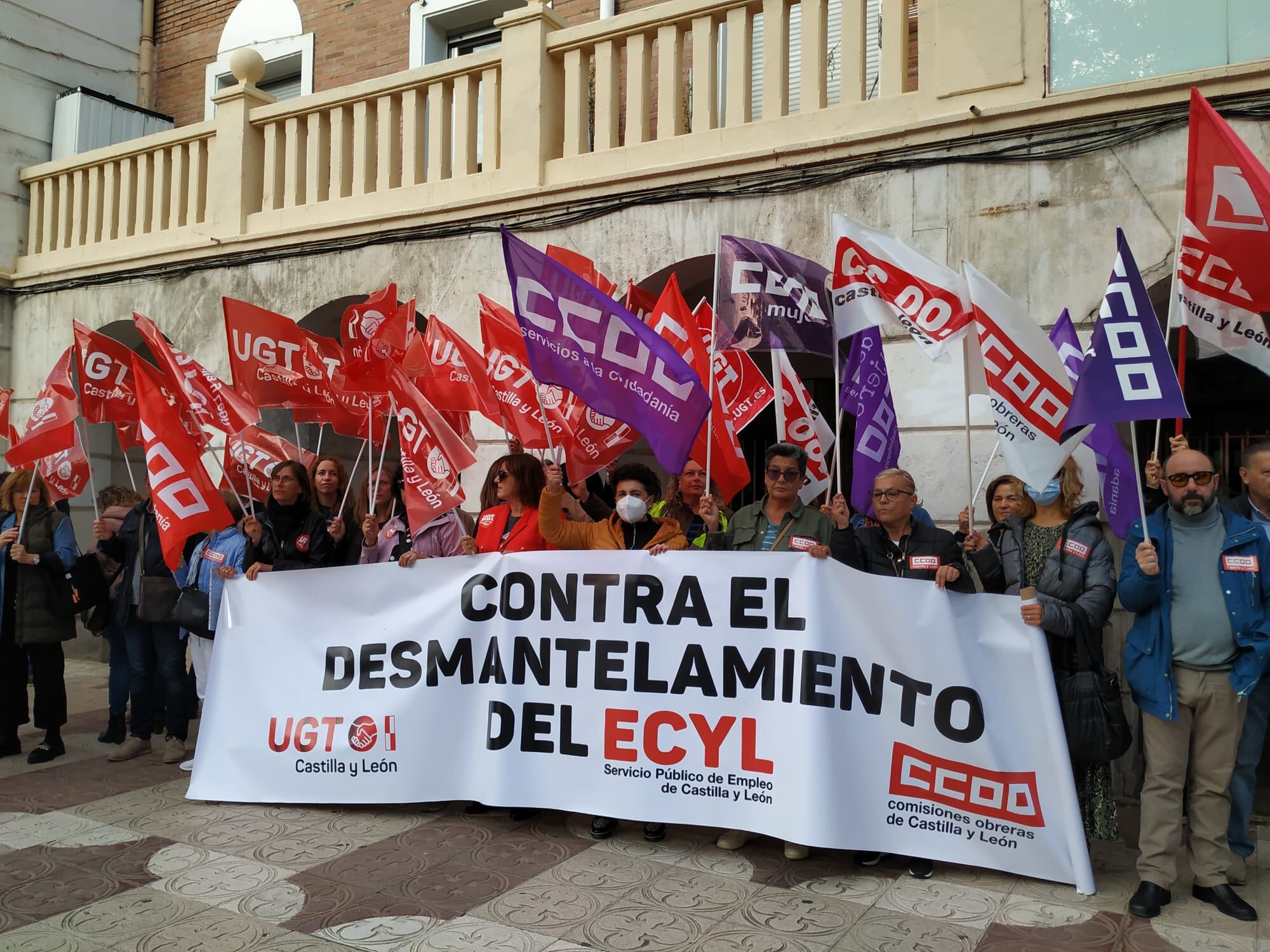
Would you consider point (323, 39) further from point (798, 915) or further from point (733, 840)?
point (798, 915)

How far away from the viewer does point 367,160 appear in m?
9.52

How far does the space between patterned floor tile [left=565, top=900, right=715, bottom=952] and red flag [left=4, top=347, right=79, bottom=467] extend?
15.9 feet

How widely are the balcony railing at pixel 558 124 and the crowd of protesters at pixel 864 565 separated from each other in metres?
2.48

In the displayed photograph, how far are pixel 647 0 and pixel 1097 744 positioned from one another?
8.13 m

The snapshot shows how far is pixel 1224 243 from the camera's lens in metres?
4.46

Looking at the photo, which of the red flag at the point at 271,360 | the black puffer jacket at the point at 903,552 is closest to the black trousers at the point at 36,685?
the red flag at the point at 271,360

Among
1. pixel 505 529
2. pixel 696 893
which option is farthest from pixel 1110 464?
pixel 505 529

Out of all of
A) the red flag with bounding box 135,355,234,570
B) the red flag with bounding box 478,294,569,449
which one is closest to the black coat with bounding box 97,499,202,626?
the red flag with bounding box 135,355,234,570

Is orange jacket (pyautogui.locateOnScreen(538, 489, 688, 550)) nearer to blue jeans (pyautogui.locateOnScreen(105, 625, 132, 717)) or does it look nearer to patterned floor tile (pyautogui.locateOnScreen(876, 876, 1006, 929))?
patterned floor tile (pyautogui.locateOnScreen(876, 876, 1006, 929))

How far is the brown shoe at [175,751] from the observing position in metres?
6.49

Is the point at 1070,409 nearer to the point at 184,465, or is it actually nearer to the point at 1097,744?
the point at 1097,744

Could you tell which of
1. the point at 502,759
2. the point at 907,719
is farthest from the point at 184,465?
the point at 907,719

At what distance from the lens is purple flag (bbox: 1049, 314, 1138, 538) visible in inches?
210

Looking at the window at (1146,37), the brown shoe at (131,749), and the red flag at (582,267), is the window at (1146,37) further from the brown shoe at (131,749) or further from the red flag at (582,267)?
the brown shoe at (131,749)
